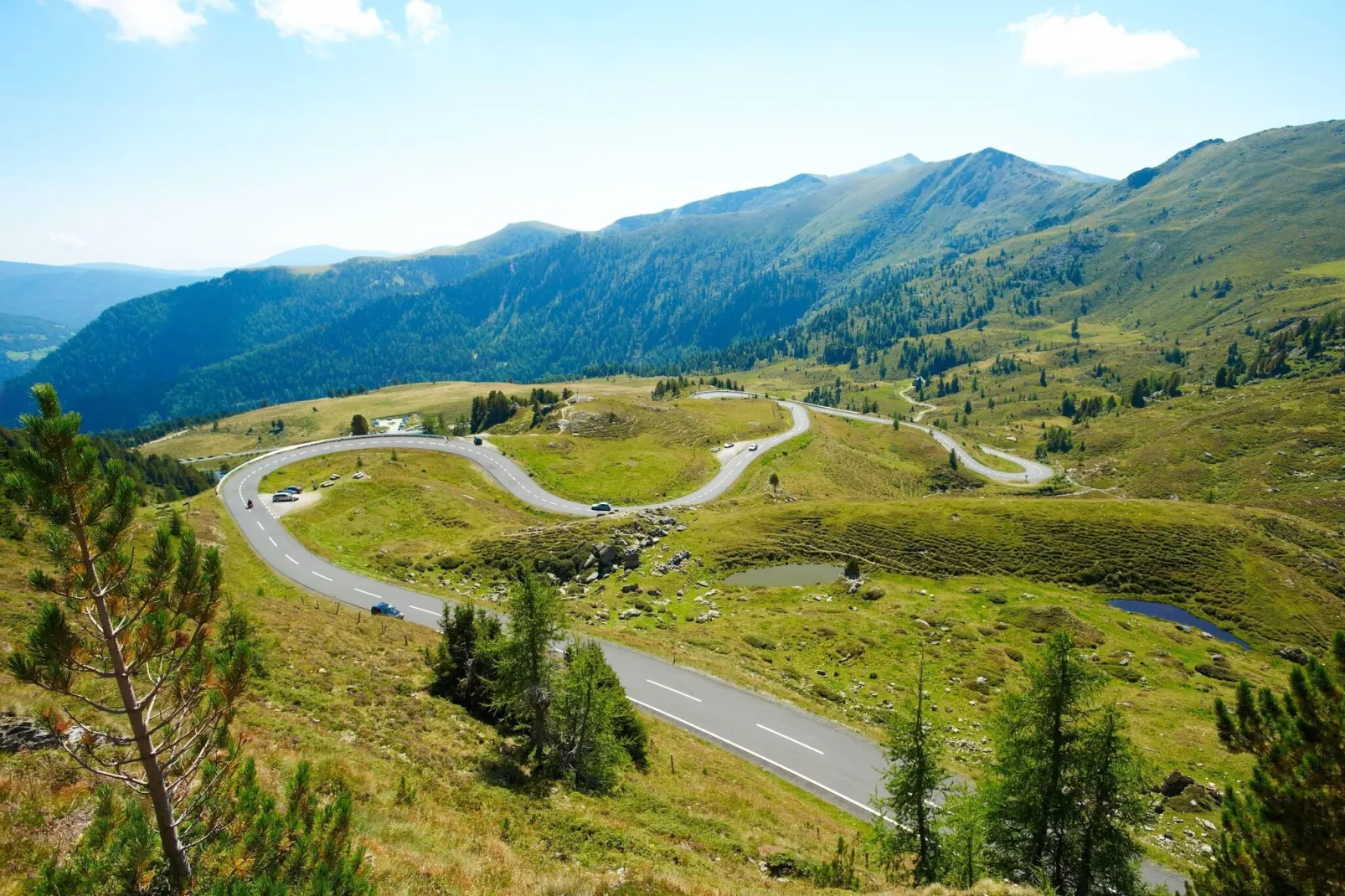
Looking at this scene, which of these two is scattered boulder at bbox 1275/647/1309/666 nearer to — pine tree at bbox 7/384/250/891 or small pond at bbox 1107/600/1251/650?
small pond at bbox 1107/600/1251/650

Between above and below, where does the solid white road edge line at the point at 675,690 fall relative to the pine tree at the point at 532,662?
below

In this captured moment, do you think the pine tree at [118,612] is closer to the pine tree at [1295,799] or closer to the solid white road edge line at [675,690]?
the pine tree at [1295,799]

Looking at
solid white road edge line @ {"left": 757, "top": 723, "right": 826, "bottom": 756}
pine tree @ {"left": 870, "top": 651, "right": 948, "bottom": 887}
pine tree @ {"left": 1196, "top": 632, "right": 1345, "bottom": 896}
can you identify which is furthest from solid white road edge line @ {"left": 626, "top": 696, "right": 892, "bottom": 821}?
pine tree @ {"left": 1196, "top": 632, "right": 1345, "bottom": 896}

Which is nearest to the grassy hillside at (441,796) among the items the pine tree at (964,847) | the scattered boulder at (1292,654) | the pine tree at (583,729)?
the pine tree at (583,729)

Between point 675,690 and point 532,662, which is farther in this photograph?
point 675,690

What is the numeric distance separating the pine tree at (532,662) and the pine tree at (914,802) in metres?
14.5

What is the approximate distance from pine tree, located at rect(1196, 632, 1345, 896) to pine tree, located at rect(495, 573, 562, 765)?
23.3 m

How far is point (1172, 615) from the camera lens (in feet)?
240

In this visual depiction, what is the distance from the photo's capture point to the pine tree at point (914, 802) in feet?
75.4

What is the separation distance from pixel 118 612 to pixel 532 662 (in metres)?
19.4

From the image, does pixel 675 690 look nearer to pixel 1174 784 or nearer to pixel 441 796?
pixel 441 796

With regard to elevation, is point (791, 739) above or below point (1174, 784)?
above

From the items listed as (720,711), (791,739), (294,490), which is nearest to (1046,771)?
(791,739)

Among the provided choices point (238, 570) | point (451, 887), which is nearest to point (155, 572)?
point (451, 887)
